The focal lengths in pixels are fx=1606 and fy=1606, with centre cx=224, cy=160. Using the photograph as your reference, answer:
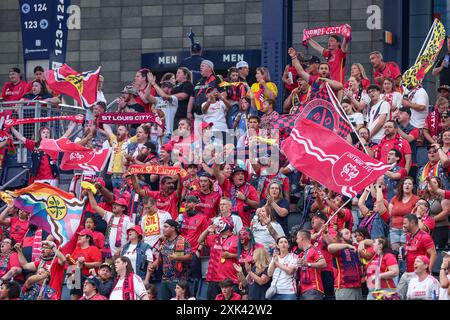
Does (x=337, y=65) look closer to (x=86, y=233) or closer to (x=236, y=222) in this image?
(x=236, y=222)

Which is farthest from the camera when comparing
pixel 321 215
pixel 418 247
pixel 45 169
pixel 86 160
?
pixel 45 169

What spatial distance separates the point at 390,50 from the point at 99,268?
30.0 feet

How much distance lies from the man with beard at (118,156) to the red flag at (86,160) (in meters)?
0.15

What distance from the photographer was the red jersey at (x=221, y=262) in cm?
2303

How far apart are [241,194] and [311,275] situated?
2713 mm

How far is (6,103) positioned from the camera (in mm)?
29344

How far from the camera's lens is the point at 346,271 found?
868 inches

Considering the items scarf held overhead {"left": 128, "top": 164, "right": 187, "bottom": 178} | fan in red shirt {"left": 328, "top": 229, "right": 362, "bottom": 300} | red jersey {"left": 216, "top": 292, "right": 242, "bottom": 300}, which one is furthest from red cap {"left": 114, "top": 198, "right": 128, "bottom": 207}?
fan in red shirt {"left": 328, "top": 229, "right": 362, "bottom": 300}

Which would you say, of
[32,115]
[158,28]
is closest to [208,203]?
[32,115]

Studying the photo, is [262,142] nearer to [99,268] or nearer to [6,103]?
[99,268]

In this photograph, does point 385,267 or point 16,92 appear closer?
point 385,267

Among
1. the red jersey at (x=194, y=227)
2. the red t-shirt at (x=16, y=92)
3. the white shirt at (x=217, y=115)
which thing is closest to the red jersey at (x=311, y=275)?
the red jersey at (x=194, y=227)

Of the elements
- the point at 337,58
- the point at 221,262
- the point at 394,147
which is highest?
the point at 337,58

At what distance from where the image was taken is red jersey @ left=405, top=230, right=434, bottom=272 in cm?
2156
